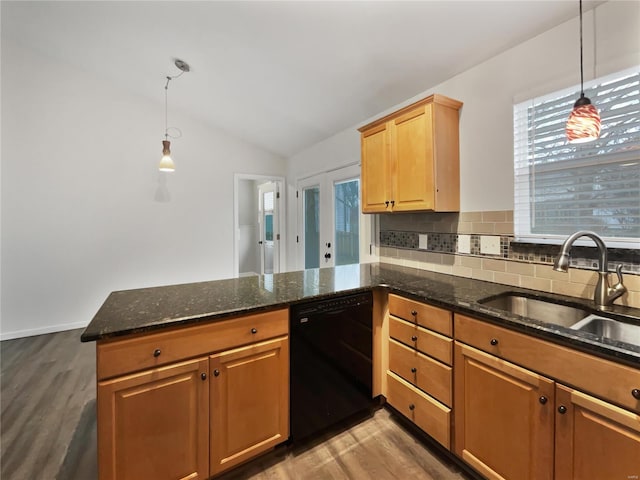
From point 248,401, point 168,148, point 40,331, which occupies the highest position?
point 168,148

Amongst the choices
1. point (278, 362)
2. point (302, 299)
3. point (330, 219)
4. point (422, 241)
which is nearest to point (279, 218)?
point (330, 219)

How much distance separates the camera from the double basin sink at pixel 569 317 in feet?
4.13

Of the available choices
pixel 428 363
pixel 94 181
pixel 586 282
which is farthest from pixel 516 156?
pixel 94 181

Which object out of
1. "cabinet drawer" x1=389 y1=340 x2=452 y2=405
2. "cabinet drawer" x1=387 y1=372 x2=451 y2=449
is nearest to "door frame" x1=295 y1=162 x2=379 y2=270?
"cabinet drawer" x1=389 y1=340 x2=452 y2=405

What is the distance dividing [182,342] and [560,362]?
1.52 meters

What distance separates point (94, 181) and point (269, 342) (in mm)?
3443

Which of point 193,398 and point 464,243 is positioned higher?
point 464,243

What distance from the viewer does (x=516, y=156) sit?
1.83m

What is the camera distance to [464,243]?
209 centimetres

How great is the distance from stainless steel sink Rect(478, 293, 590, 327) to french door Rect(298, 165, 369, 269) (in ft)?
4.81

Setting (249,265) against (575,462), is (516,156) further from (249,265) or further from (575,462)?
(249,265)

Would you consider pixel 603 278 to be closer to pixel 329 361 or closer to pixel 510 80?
pixel 510 80

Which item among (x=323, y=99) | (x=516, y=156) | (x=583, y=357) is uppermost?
Result: (x=323, y=99)

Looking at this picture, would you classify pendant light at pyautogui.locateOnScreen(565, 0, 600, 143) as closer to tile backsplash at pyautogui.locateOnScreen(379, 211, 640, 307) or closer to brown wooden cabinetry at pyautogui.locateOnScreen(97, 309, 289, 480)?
tile backsplash at pyautogui.locateOnScreen(379, 211, 640, 307)
